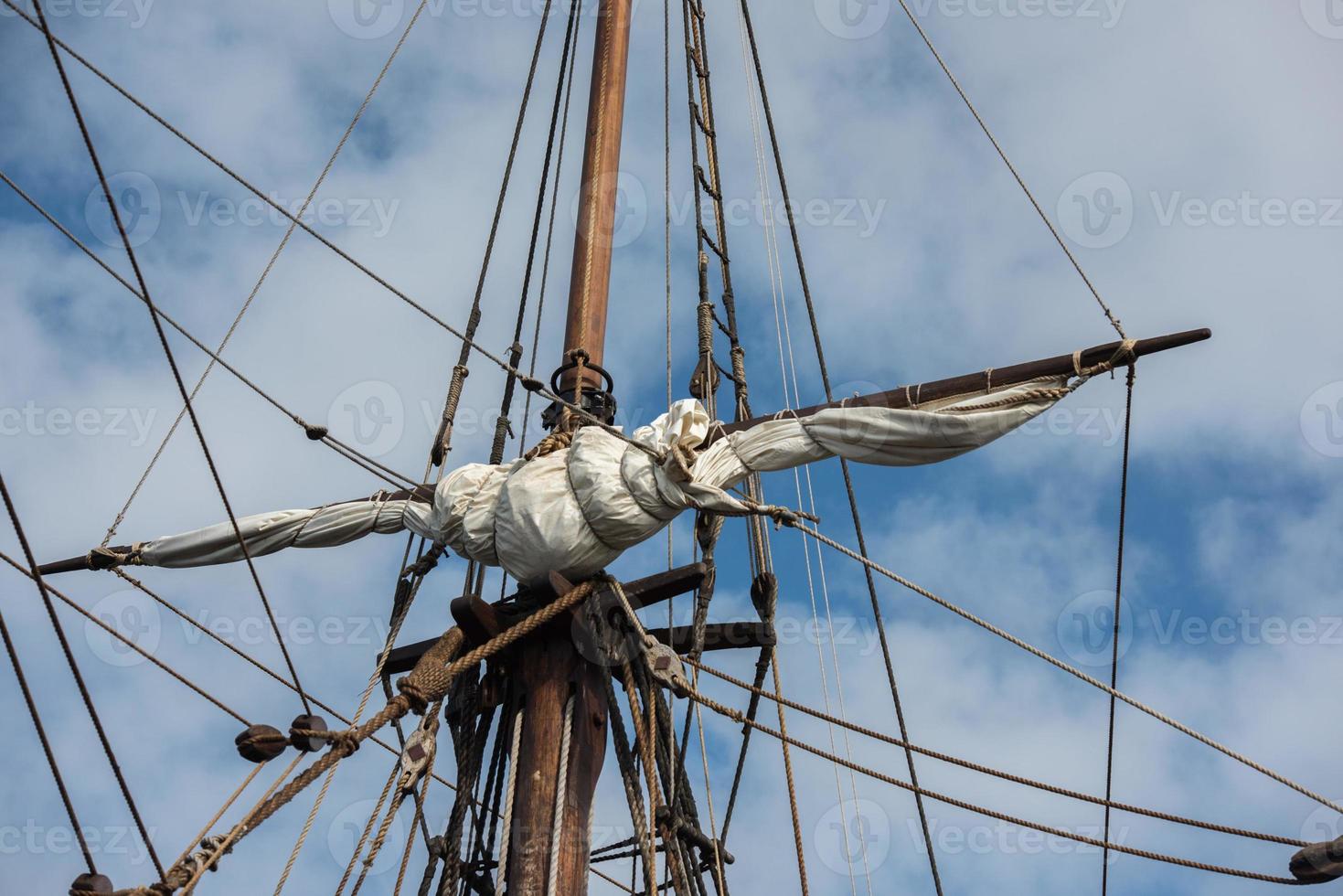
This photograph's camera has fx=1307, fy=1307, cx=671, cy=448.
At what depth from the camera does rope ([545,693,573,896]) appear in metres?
6.43

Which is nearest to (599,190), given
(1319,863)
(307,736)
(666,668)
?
(666,668)

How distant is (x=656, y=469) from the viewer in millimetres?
7094

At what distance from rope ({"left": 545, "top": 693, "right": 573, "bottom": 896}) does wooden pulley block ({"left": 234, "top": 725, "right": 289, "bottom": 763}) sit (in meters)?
1.38

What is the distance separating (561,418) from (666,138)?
15.8ft

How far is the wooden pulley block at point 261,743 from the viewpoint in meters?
6.26

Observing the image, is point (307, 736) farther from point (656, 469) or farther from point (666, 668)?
point (656, 469)

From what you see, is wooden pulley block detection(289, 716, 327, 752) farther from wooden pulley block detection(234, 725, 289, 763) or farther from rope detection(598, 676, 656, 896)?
rope detection(598, 676, 656, 896)

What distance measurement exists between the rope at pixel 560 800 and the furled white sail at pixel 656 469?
81 cm

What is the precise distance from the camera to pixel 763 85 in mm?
11828

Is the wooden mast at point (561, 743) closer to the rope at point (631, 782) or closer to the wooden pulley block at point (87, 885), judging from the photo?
the rope at point (631, 782)

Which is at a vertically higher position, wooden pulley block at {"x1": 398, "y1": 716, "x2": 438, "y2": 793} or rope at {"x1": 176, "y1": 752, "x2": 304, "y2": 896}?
wooden pulley block at {"x1": 398, "y1": 716, "x2": 438, "y2": 793}

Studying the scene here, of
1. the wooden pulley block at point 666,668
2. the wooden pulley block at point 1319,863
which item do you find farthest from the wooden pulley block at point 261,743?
the wooden pulley block at point 1319,863

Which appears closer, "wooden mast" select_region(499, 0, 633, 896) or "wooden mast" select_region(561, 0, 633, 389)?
"wooden mast" select_region(499, 0, 633, 896)

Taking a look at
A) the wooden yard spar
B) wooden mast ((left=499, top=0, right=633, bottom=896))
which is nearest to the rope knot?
the wooden yard spar
